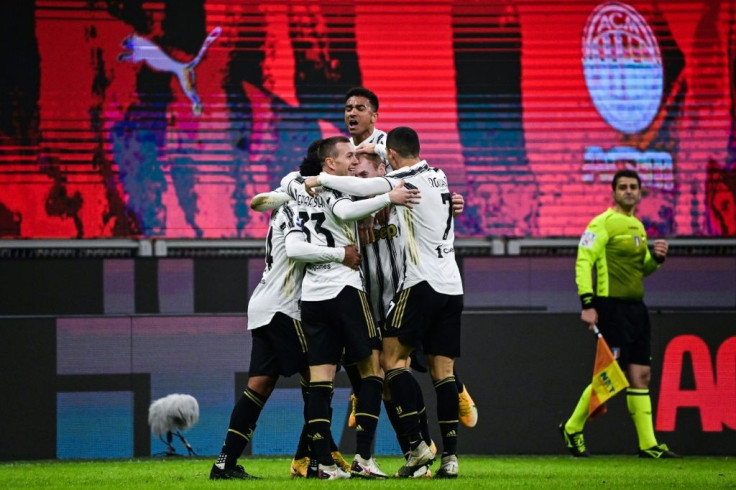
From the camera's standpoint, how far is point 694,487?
279 inches

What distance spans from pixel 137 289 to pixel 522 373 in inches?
125

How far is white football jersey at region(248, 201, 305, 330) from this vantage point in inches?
305

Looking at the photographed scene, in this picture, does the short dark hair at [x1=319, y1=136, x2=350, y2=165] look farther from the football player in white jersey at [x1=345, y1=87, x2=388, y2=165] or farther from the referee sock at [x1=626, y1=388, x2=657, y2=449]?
the referee sock at [x1=626, y1=388, x2=657, y2=449]

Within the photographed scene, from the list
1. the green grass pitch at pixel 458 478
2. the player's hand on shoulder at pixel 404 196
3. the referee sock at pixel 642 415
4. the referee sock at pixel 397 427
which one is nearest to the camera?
the green grass pitch at pixel 458 478

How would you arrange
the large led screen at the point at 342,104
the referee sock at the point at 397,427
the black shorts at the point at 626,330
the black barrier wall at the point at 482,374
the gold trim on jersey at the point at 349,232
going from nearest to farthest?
the gold trim on jersey at the point at 349,232 → the referee sock at the point at 397,427 → the black shorts at the point at 626,330 → the black barrier wall at the point at 482,374 → the large led screen at the point at 342,104

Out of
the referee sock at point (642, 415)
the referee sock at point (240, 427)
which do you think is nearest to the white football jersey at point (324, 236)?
the referee sock at point (240, 427)

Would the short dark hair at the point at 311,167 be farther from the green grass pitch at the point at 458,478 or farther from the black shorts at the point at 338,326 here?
the green grass pitch at the point at 458,478

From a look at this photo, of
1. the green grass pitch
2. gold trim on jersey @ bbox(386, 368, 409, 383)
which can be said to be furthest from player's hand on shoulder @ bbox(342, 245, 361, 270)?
the green grass pitch

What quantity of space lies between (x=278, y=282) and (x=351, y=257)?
21.3 inches

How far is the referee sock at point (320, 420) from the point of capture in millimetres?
7398

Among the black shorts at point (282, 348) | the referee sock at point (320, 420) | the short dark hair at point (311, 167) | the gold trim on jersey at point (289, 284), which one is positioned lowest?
the referee sock at point (320, 420)

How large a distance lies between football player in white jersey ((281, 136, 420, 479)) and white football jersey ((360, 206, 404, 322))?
414 mm

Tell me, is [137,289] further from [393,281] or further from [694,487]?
[694,487]

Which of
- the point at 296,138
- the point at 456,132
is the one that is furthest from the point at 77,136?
the point at 456,132
